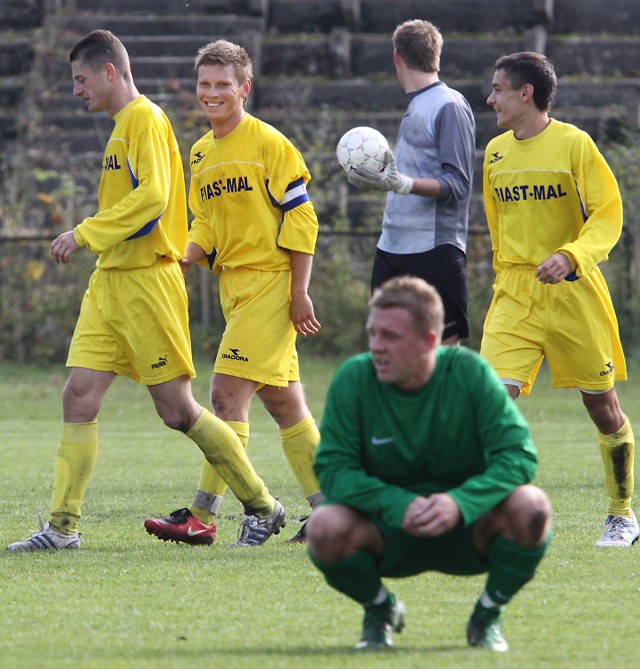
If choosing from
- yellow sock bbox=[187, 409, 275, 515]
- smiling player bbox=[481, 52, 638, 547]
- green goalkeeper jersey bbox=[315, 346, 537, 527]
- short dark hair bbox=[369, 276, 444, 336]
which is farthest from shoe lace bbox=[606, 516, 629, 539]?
short dark hair bbox=[369, 276, 444, 336]

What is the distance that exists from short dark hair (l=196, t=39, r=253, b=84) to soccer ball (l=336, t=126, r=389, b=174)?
1.94 feet

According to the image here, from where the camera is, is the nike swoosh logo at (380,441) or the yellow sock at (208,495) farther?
the yellow sock at (208,495)

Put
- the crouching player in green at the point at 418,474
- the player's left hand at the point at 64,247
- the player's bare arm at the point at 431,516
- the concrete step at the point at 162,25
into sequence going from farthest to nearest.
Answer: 1. the concrete step at the point at 162,25
2. the player's left hand at the point at 64,247
3. the crouching player in green at the point at 418,474
4. the player's bare arm at the point at 431,516

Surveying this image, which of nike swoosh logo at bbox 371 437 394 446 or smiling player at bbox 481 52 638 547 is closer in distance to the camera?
nike swoosh logo at bbox 371 437 394 446

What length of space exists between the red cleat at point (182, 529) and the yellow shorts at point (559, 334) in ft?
5.06

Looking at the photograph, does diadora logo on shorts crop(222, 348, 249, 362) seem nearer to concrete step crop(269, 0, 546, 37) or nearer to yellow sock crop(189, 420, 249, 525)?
yellow sock crop(189, 420, 249, 525)

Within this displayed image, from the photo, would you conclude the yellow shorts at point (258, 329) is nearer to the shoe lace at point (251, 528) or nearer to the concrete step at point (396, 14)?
the shoe lace at point (251, 528)

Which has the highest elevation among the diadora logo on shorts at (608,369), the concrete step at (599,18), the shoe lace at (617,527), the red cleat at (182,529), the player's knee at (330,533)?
the concrete step at (599,18)

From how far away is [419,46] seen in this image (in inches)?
263

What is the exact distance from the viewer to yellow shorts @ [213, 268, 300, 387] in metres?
6.53

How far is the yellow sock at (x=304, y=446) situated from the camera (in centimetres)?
680

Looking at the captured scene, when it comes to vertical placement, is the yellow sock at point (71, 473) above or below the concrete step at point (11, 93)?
below

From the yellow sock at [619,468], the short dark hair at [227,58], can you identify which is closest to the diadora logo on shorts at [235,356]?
the short dark hair at [227,58]

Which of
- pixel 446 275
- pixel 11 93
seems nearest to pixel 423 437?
pixel 446 275
